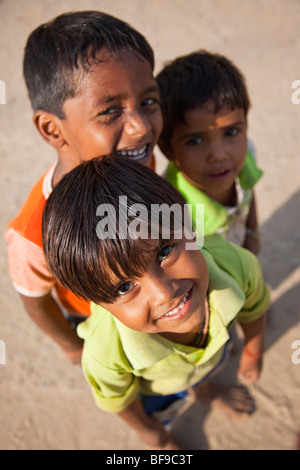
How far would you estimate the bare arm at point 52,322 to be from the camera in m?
1.36

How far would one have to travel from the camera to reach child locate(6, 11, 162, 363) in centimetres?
115

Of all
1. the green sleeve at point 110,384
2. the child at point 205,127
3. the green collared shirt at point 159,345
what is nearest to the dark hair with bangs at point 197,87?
the child at point 205,127

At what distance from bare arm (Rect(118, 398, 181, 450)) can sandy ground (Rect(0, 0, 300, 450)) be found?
0.29 m

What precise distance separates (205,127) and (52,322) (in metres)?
0.90

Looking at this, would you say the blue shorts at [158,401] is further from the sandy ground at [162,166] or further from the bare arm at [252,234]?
the bare arm at [252,234]

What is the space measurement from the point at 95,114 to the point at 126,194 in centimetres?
39

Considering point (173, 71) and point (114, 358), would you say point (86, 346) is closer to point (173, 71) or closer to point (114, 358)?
point (114, 358)

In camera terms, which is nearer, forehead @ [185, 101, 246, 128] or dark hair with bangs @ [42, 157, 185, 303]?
dark hair with bangs @ [42, 157, 185, 303]

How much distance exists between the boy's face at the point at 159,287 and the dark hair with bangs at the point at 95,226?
0.08 ft

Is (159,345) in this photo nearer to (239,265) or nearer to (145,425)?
(239,265)

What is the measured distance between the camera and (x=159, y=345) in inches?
42.0

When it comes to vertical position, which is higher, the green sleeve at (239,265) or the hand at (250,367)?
the green sleeve at (239,265)

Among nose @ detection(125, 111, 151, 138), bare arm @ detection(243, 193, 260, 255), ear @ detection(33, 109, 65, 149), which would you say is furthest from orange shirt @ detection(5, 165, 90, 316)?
bare arm @ detection(243, 193, 260, 255)

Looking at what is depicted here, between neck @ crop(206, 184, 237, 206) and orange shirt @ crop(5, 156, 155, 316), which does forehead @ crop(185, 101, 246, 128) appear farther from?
orange shirt @ crop(5, 156, 155, 316)
